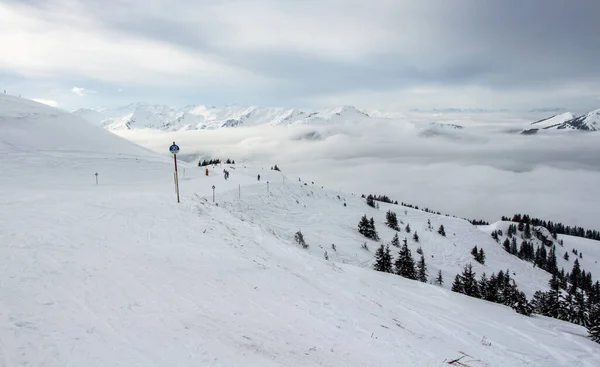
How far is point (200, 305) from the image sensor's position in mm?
9344

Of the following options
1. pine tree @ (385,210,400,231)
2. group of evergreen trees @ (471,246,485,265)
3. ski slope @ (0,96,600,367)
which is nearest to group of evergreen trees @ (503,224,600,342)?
group of evergreen trees @ (471,246,485,265)

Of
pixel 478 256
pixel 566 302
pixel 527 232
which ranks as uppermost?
pixel 478 256

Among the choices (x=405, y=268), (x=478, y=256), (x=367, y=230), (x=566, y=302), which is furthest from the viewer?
(x=478, y=256)

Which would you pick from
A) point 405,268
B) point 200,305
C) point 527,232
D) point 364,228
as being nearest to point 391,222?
point 364,228

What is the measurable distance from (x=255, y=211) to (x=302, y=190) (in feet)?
92.2

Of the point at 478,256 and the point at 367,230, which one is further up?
the point at 367,230

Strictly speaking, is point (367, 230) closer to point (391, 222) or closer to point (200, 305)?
point (391, 222)

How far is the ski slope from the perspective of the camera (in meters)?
6.95

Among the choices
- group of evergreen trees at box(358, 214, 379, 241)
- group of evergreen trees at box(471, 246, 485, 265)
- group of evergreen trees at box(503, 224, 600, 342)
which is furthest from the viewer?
group of evergreen trees at box(471, 246, 485, 265)

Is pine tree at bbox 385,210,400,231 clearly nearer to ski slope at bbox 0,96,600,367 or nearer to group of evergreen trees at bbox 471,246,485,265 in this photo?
group of evergreen trees at bbox 471,246,485,265

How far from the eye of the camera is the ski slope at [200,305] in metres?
6.95

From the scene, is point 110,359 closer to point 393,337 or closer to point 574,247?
point 393,337

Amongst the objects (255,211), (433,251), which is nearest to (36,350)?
(255,211)

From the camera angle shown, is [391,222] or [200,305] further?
[391,222]
